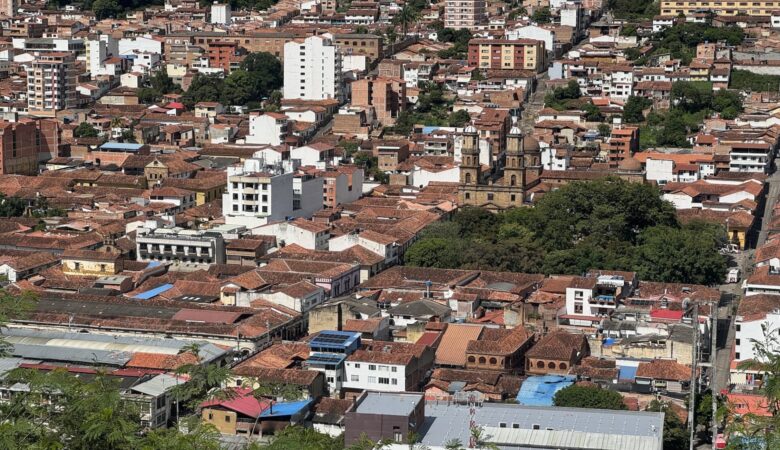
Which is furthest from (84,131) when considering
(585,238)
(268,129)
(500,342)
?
(500,342)

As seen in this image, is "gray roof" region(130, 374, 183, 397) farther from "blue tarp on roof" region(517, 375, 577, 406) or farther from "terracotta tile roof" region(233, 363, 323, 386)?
"blue tarp on roof" region(517, 375, 577, 406)

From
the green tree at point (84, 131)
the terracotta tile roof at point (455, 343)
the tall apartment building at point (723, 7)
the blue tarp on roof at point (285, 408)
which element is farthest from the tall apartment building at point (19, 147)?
the tall apartment building at point (723, 7)

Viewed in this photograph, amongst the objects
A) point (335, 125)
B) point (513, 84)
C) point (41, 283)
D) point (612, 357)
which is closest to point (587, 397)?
point (612, 357)

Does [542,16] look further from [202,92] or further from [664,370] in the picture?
[664,370]

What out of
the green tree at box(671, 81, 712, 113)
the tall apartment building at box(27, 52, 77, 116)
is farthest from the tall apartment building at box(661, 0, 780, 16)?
the tall apartment building at box(27, 52, 77, 116)

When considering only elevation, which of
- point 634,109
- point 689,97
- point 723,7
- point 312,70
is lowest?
point 634,109

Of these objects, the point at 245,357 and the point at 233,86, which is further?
the point at 233,86

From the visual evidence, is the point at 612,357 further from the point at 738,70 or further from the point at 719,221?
the point at 738,70
